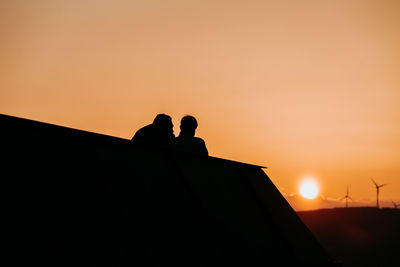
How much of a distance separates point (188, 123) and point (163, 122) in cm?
62

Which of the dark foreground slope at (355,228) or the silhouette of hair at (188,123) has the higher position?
the dark foreground slope at (355,228)

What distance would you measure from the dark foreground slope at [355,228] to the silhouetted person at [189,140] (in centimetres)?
9706

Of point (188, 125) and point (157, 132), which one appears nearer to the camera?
point (157, 132)

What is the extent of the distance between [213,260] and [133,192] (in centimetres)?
86

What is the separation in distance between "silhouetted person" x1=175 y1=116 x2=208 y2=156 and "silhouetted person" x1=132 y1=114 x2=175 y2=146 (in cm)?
26

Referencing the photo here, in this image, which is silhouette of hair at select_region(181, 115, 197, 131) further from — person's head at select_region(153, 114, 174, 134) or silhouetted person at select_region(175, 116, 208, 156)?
person's head at select_region(153, 114, 174, 134)

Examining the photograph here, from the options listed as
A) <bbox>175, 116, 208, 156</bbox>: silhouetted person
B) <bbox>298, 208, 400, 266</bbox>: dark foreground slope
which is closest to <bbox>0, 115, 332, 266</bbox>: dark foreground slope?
<bbox>175, 116, 208, 156</bbox>: silhouetted person

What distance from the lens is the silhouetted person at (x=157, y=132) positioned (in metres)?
6.01

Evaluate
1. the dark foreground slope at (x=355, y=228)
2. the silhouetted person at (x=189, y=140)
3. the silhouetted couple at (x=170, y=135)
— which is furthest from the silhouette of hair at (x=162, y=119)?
the dark foreground slope at (x=355, y=228)

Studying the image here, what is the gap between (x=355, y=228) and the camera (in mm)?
131375

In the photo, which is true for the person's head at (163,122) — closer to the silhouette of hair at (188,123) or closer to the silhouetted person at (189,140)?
the silhouetted person at (189,140)

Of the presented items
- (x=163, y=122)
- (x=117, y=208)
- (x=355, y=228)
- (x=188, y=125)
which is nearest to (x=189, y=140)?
(x=188, y=125)

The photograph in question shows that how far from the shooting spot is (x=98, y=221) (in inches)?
113

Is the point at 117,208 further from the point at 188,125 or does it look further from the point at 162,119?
the point at 188,125
